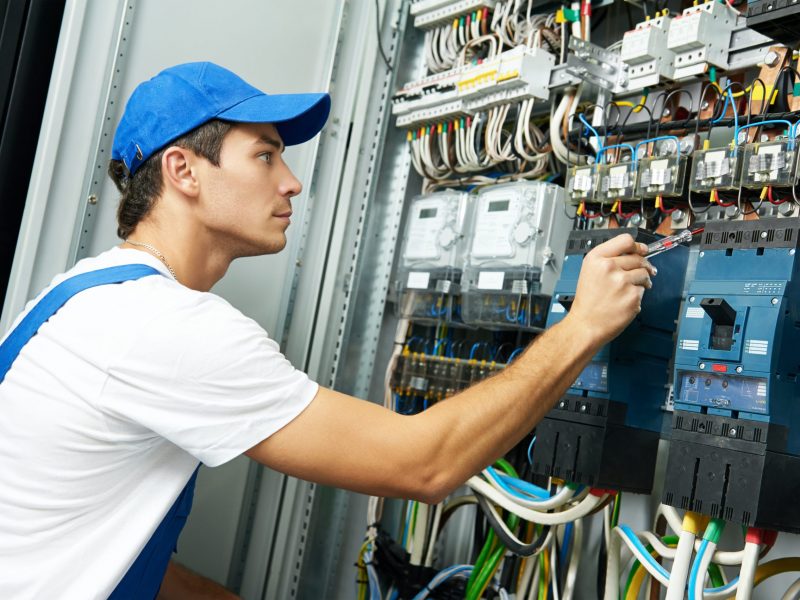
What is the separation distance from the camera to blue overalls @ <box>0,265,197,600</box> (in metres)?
1.30

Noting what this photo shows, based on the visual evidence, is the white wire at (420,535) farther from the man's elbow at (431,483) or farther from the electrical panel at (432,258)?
the man's elbow at (431,483)

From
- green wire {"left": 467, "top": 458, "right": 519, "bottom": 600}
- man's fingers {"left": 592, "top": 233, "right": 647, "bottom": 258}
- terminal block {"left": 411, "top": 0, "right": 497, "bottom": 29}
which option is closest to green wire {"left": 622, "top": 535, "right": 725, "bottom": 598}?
green wire {"left": 467, "top": 458, "right": 519, "bottom": 600}

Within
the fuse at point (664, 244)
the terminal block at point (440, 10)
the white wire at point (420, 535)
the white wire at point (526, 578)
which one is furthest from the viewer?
the terminal block at point (440, 10)

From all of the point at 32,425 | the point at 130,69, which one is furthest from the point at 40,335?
the point at 130,69

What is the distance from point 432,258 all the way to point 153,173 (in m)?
1.06

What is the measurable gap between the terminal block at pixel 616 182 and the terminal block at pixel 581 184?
23 millimetres

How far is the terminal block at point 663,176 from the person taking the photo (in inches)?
70.4

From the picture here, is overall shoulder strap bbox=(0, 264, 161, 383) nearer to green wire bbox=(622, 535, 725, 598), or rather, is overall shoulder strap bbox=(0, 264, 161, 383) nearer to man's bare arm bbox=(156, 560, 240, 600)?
man's bare arm bbox=(156, 560, 240, 600)

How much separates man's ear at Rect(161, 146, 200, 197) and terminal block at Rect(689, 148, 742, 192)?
3.39 feet

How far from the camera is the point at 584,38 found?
2.19m

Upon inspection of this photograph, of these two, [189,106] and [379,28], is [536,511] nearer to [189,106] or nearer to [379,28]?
[189,106]

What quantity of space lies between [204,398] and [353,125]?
162 cm

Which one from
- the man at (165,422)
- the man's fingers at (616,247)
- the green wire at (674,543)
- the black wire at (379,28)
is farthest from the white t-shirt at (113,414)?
the black wire at (379,28)

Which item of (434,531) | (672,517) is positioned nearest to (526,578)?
(434,531)
